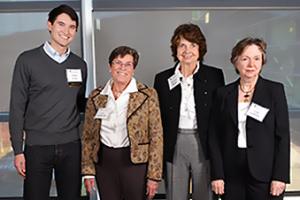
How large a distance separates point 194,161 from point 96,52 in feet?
4.16

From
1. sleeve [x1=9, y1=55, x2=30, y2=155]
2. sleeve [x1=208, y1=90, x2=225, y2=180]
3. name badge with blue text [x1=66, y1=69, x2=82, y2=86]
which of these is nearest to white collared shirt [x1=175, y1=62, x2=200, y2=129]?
sleeve [x1=208, y1=90, x2=225, y2=180]

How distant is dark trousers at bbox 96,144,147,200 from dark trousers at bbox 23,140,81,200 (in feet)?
0.61

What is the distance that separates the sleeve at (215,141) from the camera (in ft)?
6.48

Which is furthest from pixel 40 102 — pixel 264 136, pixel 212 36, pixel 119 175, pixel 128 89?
pixel 212 36

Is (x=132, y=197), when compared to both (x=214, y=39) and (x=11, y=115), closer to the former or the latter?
(x=11, y=115)

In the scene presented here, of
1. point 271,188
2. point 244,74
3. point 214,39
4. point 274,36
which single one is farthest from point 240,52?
point 274,36

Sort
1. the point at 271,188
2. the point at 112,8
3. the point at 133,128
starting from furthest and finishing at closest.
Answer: the point at 112,8
the point at 133,128
the point at 271,188

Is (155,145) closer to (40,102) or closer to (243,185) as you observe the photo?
(243,185)

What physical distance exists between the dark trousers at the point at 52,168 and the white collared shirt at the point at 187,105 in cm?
67

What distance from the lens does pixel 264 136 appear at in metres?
1.87

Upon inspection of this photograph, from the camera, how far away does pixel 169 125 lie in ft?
7.04

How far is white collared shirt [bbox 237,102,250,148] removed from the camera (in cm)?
190

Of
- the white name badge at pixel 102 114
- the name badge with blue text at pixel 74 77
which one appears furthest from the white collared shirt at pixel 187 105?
the name badge with blue text at pixel 74 77

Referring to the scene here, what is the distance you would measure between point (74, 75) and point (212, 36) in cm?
127
